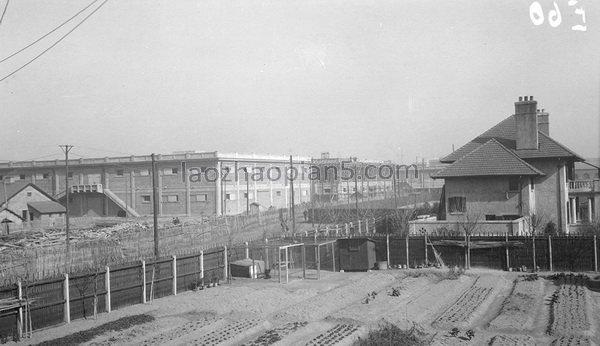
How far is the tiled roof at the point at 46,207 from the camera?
5838 centimetres

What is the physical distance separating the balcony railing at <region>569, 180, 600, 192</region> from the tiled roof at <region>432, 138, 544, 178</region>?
446 inches

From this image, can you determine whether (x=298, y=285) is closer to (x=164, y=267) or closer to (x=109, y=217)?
(x=164, y=267)

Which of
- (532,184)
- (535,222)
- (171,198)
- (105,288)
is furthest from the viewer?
(171,198)

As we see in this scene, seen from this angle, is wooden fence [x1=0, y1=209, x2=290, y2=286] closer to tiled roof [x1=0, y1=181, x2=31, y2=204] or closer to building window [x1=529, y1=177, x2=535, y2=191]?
tiled roof [x1=0, y1=181, x2=31, y2=204]

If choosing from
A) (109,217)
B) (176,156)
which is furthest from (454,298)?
(109,217)

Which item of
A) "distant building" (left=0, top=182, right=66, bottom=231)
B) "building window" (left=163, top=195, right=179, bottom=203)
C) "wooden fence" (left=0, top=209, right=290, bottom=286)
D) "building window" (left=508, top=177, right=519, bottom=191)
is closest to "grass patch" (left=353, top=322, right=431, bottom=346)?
"wooden fence" (left=0, top=209, right=290, bottom=286)

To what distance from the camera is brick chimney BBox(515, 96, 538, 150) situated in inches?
1444

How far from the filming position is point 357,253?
29609 mm

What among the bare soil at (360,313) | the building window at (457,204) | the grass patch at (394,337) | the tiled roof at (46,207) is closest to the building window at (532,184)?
the building window at (457,204)

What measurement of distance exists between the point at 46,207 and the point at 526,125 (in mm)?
47531

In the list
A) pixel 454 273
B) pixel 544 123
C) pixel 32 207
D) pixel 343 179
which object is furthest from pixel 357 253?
pixel 343 179

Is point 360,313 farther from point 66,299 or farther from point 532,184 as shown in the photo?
point 532,184

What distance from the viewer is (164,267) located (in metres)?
24.1

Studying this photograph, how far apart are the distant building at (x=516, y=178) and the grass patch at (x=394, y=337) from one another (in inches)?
837
